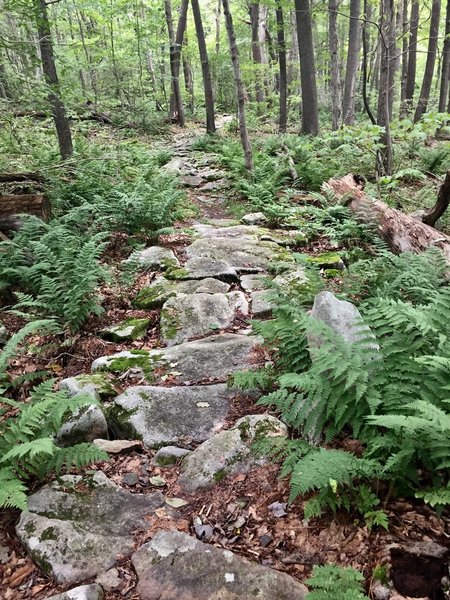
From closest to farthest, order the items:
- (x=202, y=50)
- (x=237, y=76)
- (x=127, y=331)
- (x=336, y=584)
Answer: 1. (x=336, y=584)
2. (x=127, y=331)
3. (x=237, y=76)
4. (x=202, y=50)

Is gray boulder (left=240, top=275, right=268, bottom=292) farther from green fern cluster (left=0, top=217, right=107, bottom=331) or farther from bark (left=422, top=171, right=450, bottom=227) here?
bark (left=422, top=171, right=450, bottom=227)

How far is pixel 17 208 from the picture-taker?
7504mm

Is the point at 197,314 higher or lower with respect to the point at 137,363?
higher

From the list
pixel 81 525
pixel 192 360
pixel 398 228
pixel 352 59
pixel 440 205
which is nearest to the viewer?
pixel 81 525


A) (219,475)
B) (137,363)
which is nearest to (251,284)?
(137,363)

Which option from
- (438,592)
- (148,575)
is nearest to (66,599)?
(148,575)

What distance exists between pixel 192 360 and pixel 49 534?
242 centimetres

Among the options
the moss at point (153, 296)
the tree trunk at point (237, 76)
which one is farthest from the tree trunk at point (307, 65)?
the moss at point (153, 296)

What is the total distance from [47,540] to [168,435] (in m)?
1.32

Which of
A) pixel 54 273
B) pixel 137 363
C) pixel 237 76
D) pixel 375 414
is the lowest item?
pixel 137 363

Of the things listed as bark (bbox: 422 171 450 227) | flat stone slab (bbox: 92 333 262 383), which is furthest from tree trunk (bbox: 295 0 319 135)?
flat stone slab (bbox: 92 333 262 383)

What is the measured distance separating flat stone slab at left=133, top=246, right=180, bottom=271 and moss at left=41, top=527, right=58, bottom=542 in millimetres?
4684

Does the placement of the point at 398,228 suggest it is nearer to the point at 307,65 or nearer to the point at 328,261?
the point at 328,261

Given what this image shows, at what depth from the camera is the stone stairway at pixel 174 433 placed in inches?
98.0
